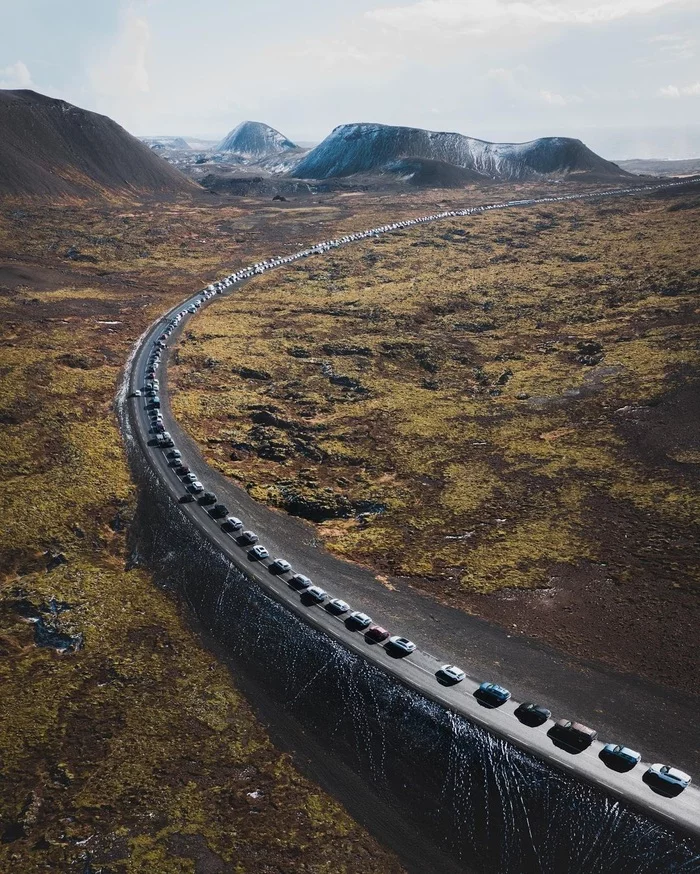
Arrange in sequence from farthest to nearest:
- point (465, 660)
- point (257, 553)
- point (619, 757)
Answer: point (257, 553) → point (465, 660) → point (619, 757)

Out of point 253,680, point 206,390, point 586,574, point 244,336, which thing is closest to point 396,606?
point 253,680

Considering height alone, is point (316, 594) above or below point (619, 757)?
above

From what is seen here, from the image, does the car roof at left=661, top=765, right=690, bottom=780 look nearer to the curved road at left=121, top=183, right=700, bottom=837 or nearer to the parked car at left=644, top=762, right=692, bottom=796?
the parked car at left=644, top=762, right=692, bottom=796

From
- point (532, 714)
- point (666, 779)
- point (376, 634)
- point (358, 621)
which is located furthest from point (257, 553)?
point (666, 779)

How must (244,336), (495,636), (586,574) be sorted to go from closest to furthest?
(495,636), (586,574), (244,336)

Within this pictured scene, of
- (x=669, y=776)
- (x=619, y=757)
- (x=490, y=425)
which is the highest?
(x=490, y=425)

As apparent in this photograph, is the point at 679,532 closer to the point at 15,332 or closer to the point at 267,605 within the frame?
the point at 267,605

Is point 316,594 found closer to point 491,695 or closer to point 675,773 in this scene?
point 491,695

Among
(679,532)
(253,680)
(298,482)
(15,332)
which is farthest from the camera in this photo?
(15,332)
